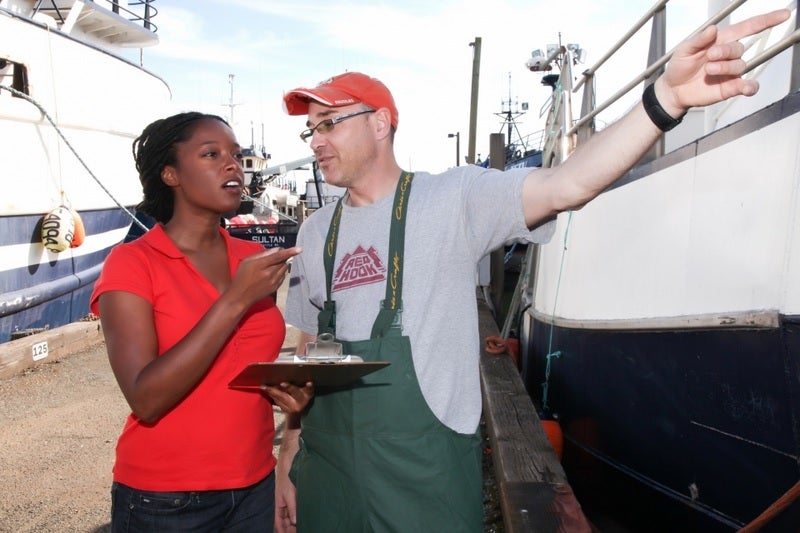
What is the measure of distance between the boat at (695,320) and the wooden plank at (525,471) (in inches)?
20.0

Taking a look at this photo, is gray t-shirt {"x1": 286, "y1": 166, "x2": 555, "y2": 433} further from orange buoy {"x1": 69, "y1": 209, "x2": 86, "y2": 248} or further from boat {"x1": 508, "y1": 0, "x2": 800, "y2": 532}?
orange buoy {"x1": 69, "y1": 209, "x2": 86, "y2": 248}

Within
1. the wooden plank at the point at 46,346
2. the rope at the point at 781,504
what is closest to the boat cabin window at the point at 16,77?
the wooden plank at the point at 46,346

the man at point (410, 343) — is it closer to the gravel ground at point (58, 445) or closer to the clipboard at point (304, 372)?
the clipboard at point (304, 372)

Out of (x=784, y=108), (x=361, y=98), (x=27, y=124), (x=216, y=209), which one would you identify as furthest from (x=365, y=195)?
(x=27, y=124)

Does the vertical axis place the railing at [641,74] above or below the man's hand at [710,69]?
above

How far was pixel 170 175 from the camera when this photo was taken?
2.18m

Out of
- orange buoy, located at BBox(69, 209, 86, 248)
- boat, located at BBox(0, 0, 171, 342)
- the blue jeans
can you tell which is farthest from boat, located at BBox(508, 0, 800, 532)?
orange buoy, located at BBox(69, 209, 86, 248)

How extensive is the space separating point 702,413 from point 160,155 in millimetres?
2521

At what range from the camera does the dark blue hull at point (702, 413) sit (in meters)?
2.49

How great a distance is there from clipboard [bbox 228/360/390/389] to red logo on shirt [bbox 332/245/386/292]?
0.29 meters

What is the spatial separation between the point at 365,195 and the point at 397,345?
0.52 meters

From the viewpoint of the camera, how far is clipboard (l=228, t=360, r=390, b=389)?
5.36 ft

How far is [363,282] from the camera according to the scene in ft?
6.28

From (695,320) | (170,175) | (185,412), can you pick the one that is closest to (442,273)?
(185,412)
